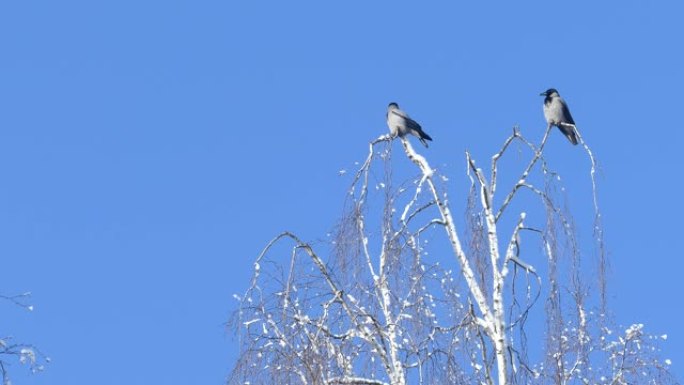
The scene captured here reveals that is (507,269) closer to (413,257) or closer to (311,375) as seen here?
(413,257)

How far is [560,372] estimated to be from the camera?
5387mm

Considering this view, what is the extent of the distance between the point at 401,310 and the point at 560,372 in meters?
0.72

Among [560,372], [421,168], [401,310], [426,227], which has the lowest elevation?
[560,372]

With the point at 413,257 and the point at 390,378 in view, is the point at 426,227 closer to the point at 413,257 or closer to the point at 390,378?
the point at 413,257

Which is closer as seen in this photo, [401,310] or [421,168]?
[401,310]

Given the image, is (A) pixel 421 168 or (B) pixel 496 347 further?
(A) pixel 421 168

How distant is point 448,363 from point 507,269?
66 centimetres

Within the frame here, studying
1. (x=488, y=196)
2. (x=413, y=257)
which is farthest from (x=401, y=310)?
(x=488, y=196)

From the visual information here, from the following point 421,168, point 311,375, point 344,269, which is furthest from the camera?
point 421,168

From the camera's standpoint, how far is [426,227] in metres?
5.86

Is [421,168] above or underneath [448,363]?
above

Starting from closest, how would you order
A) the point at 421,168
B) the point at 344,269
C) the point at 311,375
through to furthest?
the point at 311,375
the point at 344,269
the point at 421,168

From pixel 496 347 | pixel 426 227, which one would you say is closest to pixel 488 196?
pixel 426 227

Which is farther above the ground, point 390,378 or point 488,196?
point 488,196
